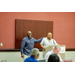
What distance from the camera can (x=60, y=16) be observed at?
16.2 feet

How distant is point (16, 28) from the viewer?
449 centimetres

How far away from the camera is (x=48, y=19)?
190 inches

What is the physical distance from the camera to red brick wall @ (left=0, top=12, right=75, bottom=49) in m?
4.41

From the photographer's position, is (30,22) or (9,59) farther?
(30,22)

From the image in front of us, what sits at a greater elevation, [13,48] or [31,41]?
[31,41]

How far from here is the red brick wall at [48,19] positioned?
14.5 ft

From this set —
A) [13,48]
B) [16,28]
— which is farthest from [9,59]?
[16,28]
